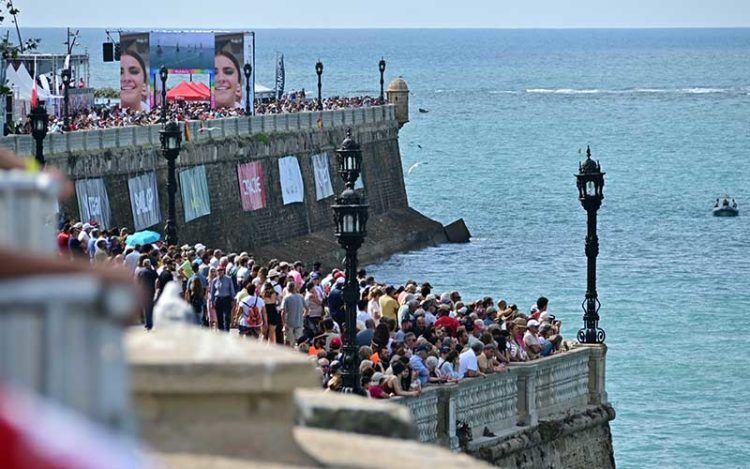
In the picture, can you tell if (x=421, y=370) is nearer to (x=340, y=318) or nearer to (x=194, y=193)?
(x=340, y=318)

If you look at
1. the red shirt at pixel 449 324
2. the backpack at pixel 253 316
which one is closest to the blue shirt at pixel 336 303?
the backpack at pixel 253 316

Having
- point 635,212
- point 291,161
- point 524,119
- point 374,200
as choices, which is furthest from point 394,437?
point 524,119

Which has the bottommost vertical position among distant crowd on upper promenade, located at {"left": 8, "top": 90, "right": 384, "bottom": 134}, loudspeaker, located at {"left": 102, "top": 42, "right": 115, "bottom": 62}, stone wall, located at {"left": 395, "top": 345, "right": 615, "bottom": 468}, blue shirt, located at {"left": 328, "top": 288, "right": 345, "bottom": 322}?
stone wall, located at {"left": 395, "top": 345, "right": 615, "bottom": 468}

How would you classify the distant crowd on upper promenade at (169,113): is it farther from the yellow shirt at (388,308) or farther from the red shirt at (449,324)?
the red shirt at (449,324)

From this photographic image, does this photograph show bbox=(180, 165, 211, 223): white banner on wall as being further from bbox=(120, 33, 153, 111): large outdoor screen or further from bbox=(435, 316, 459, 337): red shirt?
bbox=(435, 316, 459, 337): red shirt

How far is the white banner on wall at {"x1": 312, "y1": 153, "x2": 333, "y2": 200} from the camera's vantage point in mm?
63478

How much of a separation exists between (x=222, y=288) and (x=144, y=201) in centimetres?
2803

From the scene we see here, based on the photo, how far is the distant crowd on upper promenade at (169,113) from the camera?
161ft

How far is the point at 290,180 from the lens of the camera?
61.0m

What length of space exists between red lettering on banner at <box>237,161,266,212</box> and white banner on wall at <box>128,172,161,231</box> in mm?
7180

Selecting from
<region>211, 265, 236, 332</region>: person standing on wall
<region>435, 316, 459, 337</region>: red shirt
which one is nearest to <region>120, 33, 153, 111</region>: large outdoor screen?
<region>211, 265, 236, 332</region>: person standing on wall

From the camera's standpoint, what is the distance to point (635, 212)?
88.4 m

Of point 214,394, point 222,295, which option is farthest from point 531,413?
point 214,394

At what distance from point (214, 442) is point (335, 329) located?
16531 mm
